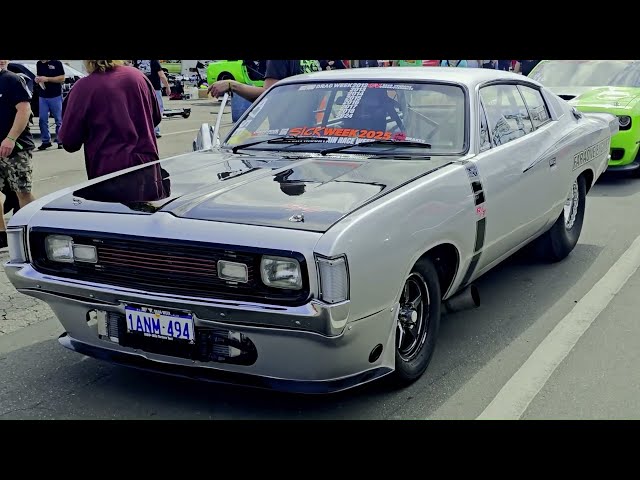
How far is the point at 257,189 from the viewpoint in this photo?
359 centimetres

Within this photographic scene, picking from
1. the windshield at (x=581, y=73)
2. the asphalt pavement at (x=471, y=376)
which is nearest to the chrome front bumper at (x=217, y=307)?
the asphalt pavement at (x=471, y=376)

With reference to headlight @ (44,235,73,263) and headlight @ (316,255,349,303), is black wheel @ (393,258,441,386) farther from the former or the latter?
headlight @ (44,235,73,263)

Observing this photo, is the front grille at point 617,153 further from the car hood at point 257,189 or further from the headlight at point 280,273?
the headlight at point 280,273

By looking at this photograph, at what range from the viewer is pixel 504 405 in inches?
137

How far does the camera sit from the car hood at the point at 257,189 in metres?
3.24

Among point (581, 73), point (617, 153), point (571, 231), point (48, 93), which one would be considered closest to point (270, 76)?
point (571, 231)

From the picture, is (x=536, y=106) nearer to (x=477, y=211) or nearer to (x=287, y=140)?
(x=477, y=211)

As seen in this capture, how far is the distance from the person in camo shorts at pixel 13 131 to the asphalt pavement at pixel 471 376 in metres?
1.53

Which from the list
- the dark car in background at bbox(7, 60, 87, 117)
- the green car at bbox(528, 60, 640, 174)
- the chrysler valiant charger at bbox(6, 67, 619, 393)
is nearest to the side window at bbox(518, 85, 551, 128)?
the chrysler valiant charger at bbox(6, 67, 619, 393)

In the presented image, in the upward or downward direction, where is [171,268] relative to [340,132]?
downward

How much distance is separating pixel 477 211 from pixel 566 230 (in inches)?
81.6
